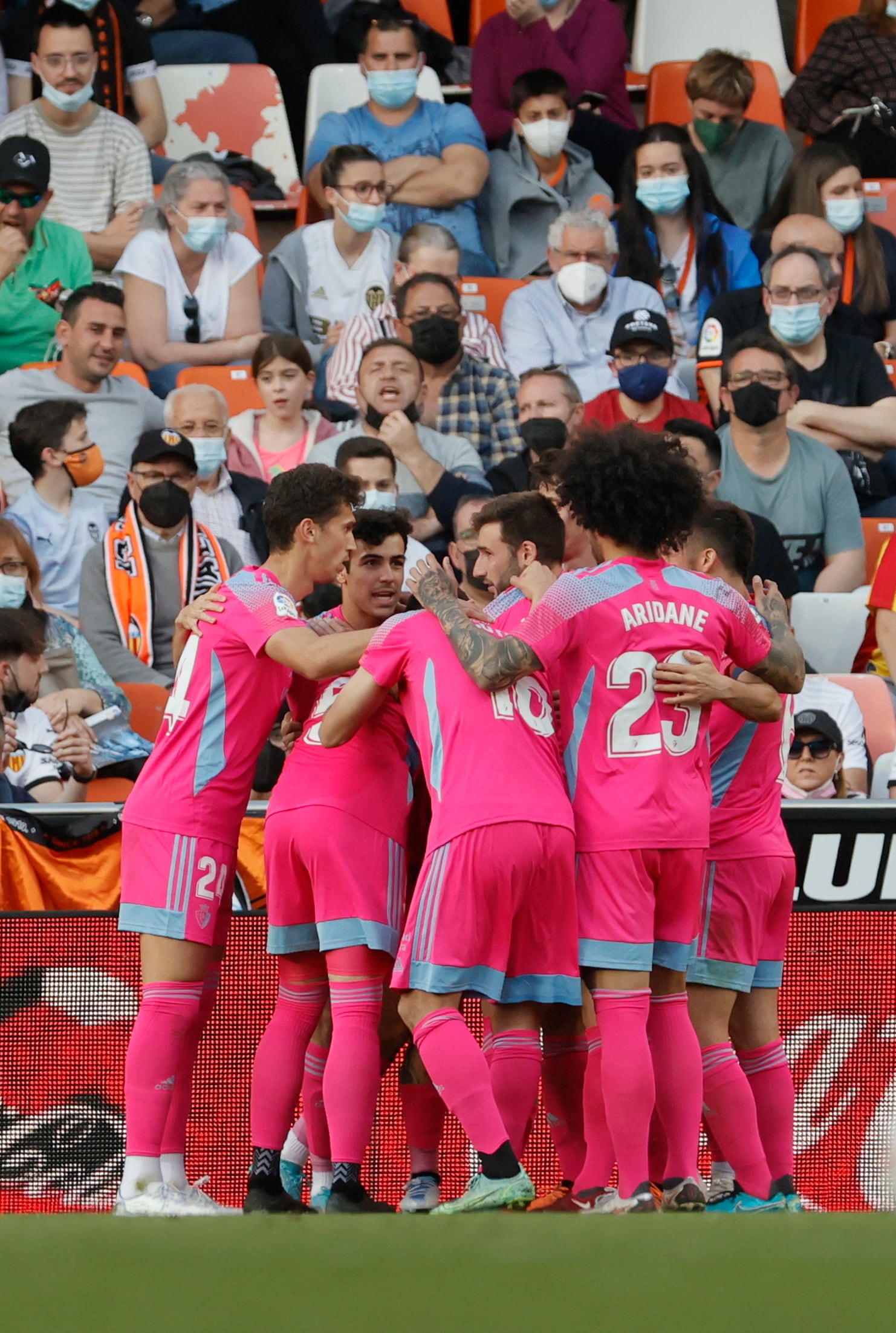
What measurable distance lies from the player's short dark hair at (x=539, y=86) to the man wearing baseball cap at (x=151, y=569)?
3.54 metres

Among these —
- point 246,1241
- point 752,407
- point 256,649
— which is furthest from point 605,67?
point 246,1241

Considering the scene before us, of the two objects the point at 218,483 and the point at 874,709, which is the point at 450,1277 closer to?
the point at 874,709

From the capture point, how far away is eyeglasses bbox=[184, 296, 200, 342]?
9.29m

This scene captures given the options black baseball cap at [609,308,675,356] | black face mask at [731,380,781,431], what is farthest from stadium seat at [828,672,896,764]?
black baseball cap at [609,308,675,356]

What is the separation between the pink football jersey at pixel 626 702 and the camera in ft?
14.4

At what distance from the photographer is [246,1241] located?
2.84m

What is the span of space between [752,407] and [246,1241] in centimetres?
612

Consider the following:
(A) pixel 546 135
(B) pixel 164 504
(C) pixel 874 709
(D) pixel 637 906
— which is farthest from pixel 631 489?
(A) pixel 546 135

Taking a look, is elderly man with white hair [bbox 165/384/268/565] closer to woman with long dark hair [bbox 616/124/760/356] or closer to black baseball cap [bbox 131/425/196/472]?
black baseball cap [bbox 131/425/196/472]

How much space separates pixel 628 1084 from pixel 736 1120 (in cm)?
54

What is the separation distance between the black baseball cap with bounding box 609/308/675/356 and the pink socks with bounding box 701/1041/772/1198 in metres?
4.62

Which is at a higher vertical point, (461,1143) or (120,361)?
(120,361)

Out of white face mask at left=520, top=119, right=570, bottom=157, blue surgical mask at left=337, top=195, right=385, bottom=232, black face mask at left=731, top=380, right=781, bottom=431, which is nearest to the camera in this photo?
black face mask at left=731, top=380, right=781, bottom=431

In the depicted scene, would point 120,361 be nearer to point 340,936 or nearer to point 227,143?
point 227,143
